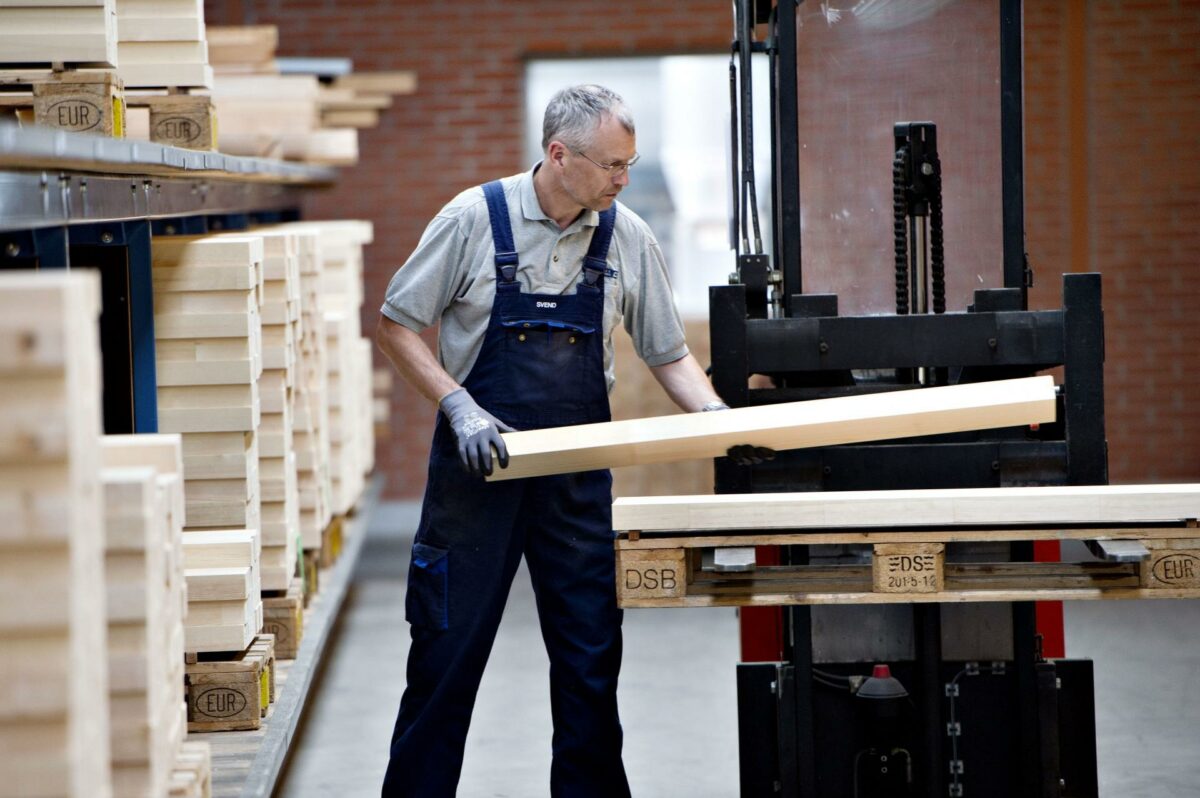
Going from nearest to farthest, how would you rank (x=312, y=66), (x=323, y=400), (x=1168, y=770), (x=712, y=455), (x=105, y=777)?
(x=105, y=777), (x=712, y=455), (x=1168, y=770), (x=323, y=400), (x=312, y=66)

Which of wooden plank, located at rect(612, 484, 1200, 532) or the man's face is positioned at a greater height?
the man's face

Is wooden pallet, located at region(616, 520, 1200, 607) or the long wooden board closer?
wooden pallet, located at region(616, 520, 1200, 607)

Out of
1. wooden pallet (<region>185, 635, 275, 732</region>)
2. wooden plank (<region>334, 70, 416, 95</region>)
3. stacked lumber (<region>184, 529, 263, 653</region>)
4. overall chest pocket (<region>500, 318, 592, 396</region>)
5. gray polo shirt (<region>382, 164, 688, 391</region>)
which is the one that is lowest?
wooden pallet (<region>185, 635, 275, 732</region>)

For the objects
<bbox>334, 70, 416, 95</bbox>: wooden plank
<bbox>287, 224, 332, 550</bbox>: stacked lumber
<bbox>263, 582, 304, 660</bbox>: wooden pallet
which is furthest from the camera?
<bbox>334, 70, 416, 95</bbox>: wooden plank

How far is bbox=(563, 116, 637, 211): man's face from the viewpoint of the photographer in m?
4.02

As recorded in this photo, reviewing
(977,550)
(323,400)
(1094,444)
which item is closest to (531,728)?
(323,400)

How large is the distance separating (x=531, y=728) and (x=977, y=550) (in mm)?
2742

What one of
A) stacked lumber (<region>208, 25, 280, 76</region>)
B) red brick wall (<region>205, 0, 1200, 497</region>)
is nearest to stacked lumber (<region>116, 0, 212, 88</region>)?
stacked lumber (<region>208, 25, 280, 76</region>)

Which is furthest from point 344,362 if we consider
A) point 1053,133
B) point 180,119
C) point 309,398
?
point 1053,133

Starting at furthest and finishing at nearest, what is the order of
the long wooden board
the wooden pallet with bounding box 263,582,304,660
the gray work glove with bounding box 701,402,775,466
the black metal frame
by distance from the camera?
the wooden pallet with bounding box 263,582,304,660
the black metal frame
the gray work glove with bounding box 701,402,775,466
the long wooden board

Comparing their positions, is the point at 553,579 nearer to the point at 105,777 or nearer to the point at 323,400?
the point at 105,777

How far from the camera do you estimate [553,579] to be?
4.27 metres

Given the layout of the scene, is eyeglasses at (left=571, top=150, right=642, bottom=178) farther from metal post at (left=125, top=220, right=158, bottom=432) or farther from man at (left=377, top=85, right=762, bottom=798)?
metal post at (left=125, top=220, right=158, bottom=432)

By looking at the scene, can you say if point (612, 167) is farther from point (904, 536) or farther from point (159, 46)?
point (159, 46)
